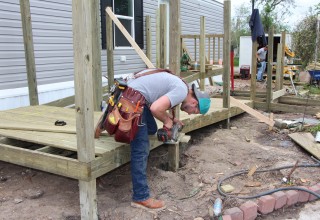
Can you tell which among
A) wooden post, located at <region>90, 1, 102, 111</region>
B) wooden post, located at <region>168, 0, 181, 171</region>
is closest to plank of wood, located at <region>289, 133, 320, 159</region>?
wooden post, located at <region>168, 0, 181, 171</region>

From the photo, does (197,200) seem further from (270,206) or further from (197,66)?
(197,66)

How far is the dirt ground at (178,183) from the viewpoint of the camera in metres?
3.47

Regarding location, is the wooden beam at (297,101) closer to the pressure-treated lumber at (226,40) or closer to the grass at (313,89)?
the grass at (313,89)

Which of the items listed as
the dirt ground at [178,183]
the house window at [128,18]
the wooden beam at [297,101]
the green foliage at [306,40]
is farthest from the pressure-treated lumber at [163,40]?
the green foliage at [306,40]

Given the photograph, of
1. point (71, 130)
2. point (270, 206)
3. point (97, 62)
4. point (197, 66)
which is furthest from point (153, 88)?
point (197, 66)

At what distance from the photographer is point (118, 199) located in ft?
12.2

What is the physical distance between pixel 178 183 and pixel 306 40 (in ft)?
49.5

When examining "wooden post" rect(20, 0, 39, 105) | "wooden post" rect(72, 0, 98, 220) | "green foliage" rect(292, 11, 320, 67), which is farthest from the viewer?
"green foliage" rect(292, 11, 320, 67)

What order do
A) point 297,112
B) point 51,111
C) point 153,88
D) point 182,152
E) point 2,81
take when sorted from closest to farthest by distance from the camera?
point 153,88, point 182,152, point 51,111, point 2,81, point 297,112

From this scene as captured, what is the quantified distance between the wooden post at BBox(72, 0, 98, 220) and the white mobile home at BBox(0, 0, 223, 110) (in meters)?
3.85

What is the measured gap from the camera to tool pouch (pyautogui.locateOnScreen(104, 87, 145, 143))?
10.2 ft

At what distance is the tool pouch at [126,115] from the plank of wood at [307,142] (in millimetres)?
2863

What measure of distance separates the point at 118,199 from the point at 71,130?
970mm

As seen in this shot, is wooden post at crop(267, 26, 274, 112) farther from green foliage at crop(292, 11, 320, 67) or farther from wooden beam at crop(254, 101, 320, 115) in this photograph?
green foliage at crop(292, 11, 320, 67)
